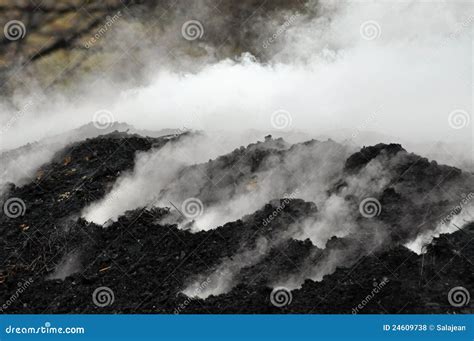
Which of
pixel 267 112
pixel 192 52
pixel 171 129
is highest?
pixel 192 52

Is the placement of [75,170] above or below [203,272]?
above

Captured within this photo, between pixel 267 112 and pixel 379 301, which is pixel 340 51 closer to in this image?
pixel 267 112

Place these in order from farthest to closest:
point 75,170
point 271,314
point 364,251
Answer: point 75,170
point 364,251
point 271,314

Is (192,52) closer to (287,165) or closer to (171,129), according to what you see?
(171,129)

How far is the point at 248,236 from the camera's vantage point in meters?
11.3

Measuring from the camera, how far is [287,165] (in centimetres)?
1353

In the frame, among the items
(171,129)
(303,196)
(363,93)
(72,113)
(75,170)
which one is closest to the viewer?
(303,196)

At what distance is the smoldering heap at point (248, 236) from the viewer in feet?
32.9

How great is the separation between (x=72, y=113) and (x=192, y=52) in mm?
5260

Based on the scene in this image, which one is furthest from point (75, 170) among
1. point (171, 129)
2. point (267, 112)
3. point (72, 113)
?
point (72, 113)

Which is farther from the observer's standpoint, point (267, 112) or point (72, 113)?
point (72, 113)

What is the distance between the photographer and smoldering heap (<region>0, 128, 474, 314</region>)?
32.9 feet

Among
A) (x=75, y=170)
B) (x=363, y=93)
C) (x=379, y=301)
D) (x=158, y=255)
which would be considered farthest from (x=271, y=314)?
(x=363, y=93)

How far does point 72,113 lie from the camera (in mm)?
23219
